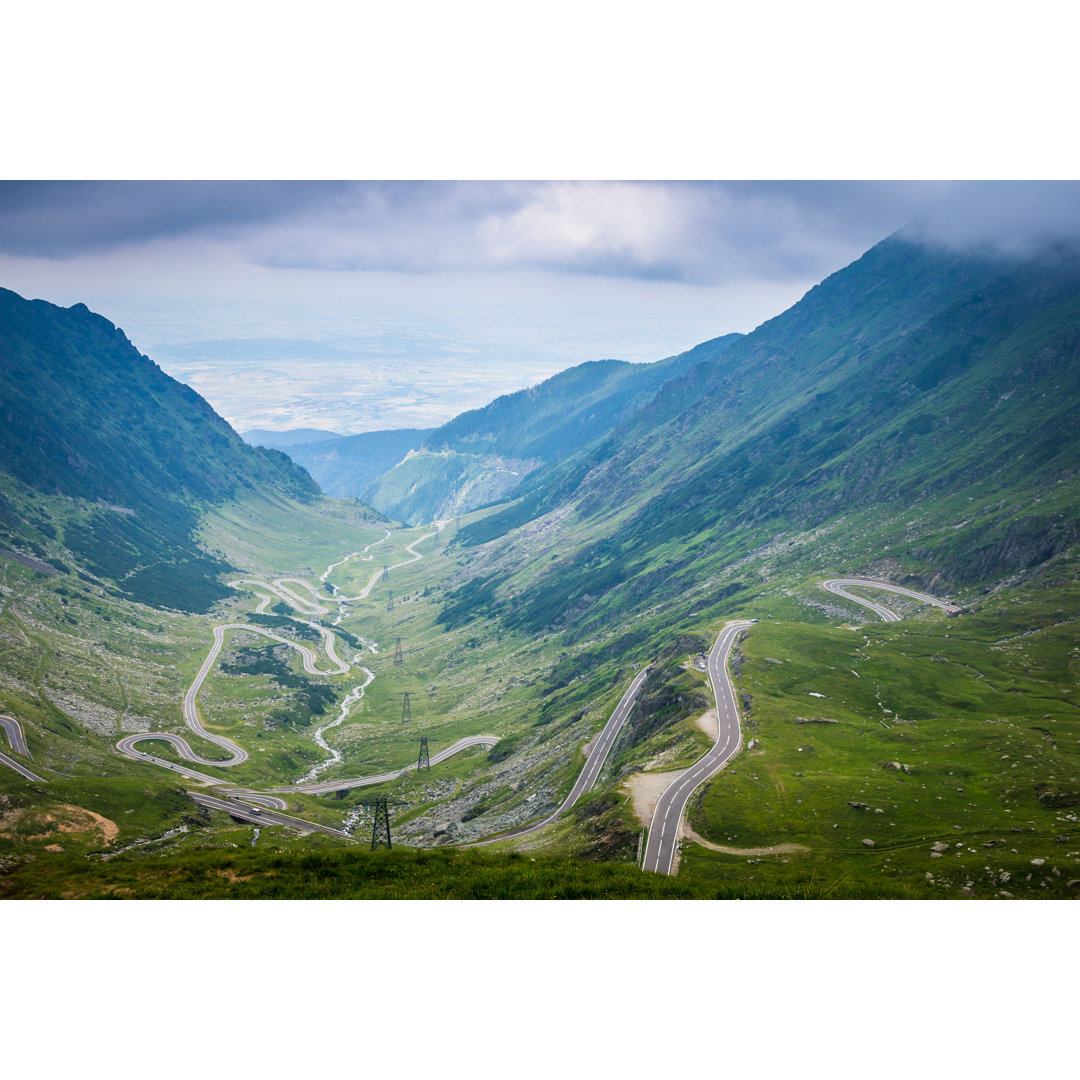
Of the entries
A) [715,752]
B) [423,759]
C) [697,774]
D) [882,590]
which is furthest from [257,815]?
[882,590]

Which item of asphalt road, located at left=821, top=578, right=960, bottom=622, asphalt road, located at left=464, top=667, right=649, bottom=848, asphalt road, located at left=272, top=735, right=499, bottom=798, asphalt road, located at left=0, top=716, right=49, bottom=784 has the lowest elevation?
asphalt road, located at left=272, top=735, right=499, bottom=798

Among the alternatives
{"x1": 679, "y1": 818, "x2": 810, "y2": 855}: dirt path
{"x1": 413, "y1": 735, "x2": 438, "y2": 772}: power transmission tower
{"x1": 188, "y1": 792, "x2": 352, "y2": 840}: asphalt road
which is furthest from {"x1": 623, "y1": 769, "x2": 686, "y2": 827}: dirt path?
{"x1": 413, "y1": 735, "x2": 438, "y2": 772}: power transmission tower

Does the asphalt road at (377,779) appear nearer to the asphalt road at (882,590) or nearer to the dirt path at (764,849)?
the asphalt road at (882,590)

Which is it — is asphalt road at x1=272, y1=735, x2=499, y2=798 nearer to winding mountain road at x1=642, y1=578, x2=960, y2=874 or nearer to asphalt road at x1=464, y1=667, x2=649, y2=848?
asphalt road at x1=464, y1=667, x2=649, y2=848

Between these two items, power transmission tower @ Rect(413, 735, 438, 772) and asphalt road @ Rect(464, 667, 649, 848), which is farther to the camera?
power transmission tower @ Rect(413, 735, 438, 772)

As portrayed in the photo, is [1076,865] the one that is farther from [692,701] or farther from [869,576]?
[869,576]

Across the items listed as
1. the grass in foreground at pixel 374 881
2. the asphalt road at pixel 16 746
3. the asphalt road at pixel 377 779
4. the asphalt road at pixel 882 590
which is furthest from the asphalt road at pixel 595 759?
the asphalt road at pixel 16 746

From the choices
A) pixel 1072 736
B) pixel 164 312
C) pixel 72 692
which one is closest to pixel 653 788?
pixel 1072 736
